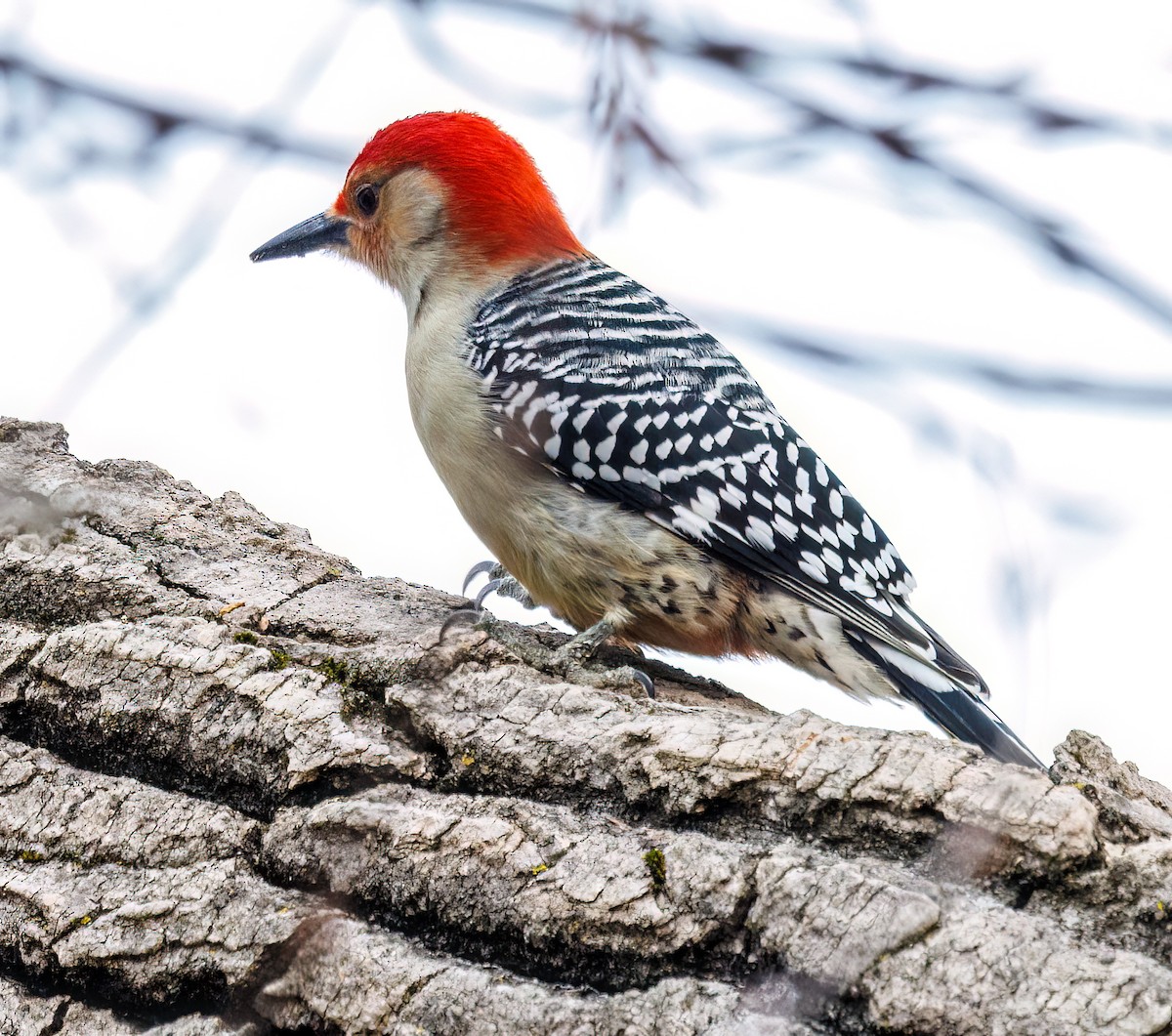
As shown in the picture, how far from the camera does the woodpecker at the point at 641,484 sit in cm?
412

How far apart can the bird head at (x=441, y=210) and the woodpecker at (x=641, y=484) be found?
18 mm

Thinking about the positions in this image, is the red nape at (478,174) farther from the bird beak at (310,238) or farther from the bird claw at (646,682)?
the bird claw at (646,682)

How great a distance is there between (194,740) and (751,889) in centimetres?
151

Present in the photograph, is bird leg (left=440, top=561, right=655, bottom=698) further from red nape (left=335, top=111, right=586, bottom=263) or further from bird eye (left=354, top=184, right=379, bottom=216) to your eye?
bird eye (left=354, top=184, right=379, bottom=216)

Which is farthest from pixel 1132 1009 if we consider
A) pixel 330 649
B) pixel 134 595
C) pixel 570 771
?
pixel 134 595

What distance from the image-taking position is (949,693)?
3.98 metres

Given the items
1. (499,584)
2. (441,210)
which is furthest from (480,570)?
(441,210)

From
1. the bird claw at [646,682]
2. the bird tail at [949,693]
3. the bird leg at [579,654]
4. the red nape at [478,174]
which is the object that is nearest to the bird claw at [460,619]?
the bird leg at [579,654]

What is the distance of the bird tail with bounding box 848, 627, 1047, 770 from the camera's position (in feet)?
12.5

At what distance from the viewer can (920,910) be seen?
7.84 feet

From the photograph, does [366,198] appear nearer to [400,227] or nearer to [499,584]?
[400,227]

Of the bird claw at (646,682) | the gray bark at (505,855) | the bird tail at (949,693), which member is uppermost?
the bird tail at (949,693)

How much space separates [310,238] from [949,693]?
3405 millimetres

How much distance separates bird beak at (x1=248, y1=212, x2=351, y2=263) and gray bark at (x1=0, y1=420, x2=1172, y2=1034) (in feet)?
8.03
